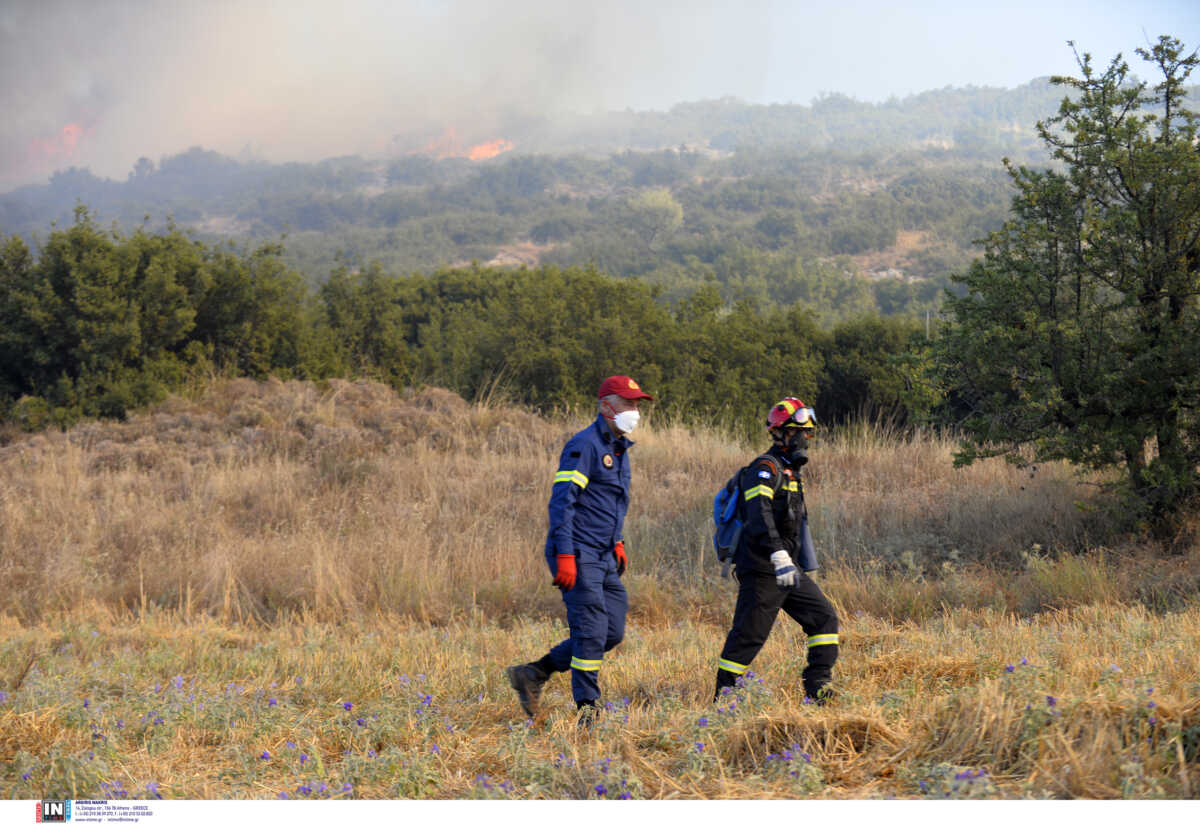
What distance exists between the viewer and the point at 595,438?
5102mm

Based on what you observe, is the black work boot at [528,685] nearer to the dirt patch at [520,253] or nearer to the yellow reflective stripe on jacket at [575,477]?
the yellow reflective stripe on jacket at [575,477]

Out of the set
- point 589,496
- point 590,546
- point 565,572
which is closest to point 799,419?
point 589,496

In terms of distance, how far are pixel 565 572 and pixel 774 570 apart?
1157 mm

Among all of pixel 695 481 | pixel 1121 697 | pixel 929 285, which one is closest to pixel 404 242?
pixel 929 285

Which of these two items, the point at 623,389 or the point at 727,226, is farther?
the point at 727,226

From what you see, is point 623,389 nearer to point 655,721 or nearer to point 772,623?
point 772,623

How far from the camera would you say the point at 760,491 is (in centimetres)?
488

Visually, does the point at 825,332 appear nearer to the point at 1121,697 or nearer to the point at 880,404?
the point at 880,404

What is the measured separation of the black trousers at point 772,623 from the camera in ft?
16.1

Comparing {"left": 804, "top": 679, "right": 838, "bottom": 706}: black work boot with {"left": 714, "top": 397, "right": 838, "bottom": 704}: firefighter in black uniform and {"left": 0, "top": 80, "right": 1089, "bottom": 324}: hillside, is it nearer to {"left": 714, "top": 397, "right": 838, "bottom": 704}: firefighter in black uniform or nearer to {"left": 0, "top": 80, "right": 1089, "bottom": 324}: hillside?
{"left": 714, "top": 397, "right": 838, "bottom": 704}: firefighter in black uniform

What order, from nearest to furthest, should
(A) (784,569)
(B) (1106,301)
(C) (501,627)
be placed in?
1. (A) (784,569)
2. (C) (501,627)
3. (B) (1106,301)

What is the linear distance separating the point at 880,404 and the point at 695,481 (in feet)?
26.6

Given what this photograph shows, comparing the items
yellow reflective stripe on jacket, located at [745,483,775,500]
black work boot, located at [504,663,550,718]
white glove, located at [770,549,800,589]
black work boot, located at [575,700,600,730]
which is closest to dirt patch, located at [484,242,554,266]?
black work boot, located at [504,663,550,718]

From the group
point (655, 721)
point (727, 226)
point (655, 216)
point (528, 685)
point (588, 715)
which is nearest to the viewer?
point (655, 721)
